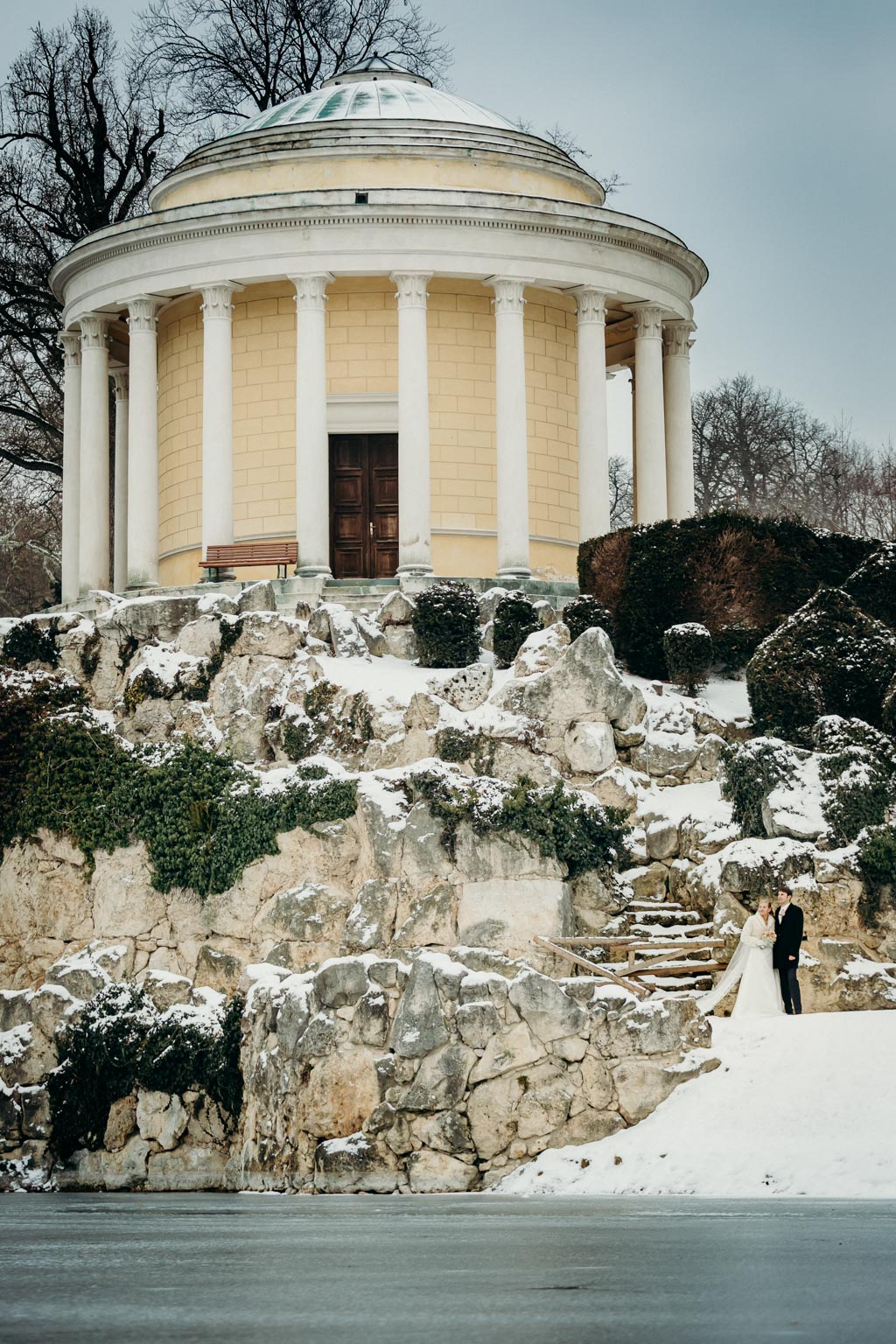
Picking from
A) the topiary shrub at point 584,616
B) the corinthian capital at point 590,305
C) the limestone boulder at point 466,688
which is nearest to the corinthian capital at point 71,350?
the corinthian capital at point 590,305

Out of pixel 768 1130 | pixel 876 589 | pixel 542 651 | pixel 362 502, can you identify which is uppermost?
pixel 362 502

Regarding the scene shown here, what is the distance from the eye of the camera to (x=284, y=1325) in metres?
8.16

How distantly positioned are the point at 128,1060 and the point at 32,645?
7.94 m

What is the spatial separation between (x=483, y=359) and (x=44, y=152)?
1676 cm

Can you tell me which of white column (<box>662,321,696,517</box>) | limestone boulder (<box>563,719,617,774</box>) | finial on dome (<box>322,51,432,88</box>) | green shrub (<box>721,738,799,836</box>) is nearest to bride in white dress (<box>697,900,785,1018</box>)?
green shrub (<box>721,738,799,836</box>)

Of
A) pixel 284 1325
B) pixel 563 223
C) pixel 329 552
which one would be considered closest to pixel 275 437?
pixel 329 552

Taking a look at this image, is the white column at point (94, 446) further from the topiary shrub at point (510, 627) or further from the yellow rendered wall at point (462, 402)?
the topiary shrub at point (510, 627)

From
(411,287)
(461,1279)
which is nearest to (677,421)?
(411,287)

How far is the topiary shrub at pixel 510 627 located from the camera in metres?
31.8

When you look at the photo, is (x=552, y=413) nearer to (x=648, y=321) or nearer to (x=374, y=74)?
(x=648, y=321)

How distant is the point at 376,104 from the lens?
1633 inches

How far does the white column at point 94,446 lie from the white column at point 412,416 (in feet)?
23.2

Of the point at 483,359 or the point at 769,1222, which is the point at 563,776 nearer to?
the point at 483,359

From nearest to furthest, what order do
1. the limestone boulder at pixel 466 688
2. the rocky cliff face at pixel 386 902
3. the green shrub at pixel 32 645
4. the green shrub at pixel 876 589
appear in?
1. the rocky cliff face at pixel 386 902
2. the limestone boulder at pixel 466 688
3. the green shrub at pixel 32 645
4. the green shrub at pixel 876 589
